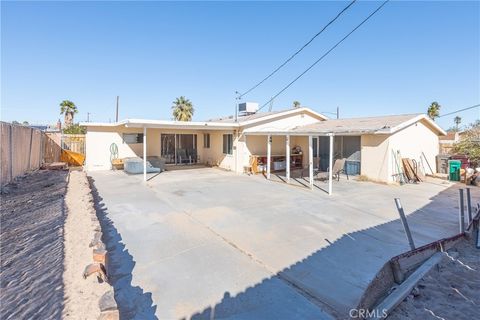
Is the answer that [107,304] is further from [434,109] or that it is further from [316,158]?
[434,109]

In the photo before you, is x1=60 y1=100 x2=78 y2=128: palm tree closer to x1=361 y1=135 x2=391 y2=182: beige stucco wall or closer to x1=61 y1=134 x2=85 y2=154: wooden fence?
x1=61 y1=134 x2=85 y2=154: wooden fence

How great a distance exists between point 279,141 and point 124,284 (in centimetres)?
1296

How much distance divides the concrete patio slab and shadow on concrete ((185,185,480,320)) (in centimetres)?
1

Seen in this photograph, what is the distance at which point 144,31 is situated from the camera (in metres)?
12.1

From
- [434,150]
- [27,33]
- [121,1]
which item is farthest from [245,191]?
[434,150]

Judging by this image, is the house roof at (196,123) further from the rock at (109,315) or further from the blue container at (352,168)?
the rock at (109,315)

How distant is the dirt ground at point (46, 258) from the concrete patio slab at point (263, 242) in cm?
69

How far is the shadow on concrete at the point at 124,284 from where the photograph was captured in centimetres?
276

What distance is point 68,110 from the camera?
2809cm

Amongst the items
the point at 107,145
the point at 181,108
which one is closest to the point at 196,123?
the point at 107,145

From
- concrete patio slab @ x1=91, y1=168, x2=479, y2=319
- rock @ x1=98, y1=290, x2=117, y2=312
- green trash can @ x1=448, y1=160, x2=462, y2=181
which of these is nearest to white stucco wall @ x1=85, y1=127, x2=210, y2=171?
concrete patio slab @ x1=91, y1=168, x2=479, y2=319

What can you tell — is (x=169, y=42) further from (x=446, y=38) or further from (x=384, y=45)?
(x=446, y=38)

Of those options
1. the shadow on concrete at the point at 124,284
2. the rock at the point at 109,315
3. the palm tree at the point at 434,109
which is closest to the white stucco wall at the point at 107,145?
the shadow on concrete at the point at 124,284

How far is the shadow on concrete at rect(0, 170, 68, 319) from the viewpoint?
2.62 metres
